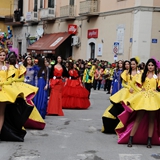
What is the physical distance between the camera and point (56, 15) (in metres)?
37.4

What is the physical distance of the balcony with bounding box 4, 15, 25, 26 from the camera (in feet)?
145

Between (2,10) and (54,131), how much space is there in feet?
133

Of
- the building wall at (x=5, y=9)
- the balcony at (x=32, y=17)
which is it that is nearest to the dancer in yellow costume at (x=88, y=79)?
the balcony at (x=32, y=17)

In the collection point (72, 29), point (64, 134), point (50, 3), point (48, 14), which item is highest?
point (50, 3)

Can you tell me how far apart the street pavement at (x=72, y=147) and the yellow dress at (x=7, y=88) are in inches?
34.3

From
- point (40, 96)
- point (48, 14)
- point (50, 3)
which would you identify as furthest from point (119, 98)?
point (50, 3)

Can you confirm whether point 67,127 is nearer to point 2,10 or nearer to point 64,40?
point 64,40

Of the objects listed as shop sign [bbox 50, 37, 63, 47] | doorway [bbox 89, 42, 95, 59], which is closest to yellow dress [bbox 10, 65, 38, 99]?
doorway [bbox 89, 42, 95, 59]

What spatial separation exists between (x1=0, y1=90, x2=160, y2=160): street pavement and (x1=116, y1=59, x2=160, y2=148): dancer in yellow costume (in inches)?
8.3

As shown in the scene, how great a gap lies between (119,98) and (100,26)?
842 inches

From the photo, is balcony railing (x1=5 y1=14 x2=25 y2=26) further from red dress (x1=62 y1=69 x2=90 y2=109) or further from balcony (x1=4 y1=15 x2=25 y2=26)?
red dress (x1=62 y1=69 x2=90 y2=109)

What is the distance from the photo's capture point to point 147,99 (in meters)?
8.71

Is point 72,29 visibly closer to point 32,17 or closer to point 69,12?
point 69,12

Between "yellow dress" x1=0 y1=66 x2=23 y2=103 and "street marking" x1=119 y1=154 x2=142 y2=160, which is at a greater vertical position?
"yellow dress" x1=0 y1=66 x2=23 y2=103
